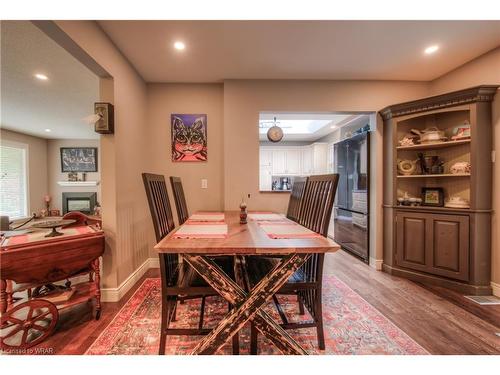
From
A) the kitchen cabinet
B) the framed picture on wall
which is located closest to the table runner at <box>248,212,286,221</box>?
the kitchen cabinet

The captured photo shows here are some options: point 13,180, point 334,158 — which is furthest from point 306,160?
point 13,180

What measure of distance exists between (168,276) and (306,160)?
561 cm

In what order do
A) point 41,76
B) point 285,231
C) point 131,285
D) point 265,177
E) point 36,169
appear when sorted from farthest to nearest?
1. point 265,177
2. point 36,169
3. point 41,76
4. point 131,285
5. point 285,231

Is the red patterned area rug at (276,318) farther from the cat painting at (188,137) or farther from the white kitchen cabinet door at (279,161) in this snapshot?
the white kitchen cabinet door at (279,161)

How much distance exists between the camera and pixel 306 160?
21.1 ft

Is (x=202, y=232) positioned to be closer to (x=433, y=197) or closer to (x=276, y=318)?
(x=276, y=318)

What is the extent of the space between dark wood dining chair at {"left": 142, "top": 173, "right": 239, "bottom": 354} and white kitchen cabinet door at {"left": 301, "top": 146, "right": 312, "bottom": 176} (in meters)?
4.96

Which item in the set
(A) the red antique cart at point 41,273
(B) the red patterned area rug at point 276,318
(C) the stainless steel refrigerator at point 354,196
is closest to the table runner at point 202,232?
(B) the red patterned area rug at point 276,318

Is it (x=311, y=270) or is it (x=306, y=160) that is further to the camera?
(x=306, y=160)

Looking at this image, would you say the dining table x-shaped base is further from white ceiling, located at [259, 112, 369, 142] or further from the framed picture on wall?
the framed picture on wall

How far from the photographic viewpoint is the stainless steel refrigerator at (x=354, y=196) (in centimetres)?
312

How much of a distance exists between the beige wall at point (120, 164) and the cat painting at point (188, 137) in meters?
0.45
